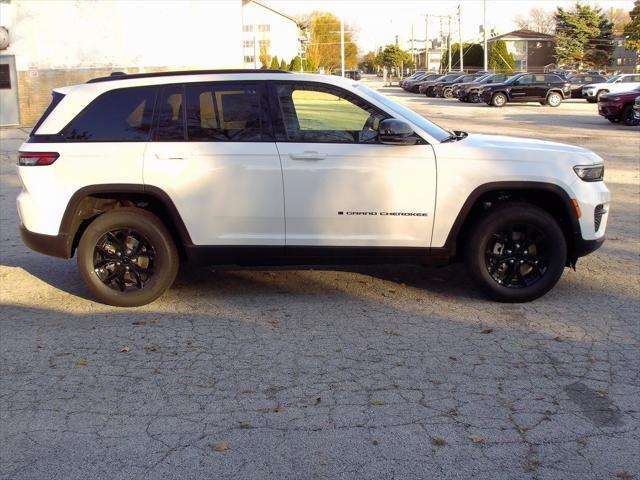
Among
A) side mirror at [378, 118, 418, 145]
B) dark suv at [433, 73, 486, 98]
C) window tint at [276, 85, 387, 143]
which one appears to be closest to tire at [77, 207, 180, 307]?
window tint at [276, 85, 387, 143]

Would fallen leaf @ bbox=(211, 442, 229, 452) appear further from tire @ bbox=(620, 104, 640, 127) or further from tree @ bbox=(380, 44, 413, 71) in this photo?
tree @ bbox=(380, 44, 413, 71)

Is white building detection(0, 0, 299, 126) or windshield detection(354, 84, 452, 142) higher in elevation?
white building detection(0, 0, 299, 126)

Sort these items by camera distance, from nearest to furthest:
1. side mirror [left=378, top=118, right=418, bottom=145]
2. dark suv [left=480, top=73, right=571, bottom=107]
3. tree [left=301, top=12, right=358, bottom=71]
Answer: side mirror [left=378, top=118, right=418, bottom=145] < dark suv [left=480, top=73, right=571, bottom=107] < tree [left=301, top=12, right=358, bottom=71]

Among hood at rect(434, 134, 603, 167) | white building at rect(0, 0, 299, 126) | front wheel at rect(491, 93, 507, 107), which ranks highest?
white building at rect(0, 0, 299, 126)

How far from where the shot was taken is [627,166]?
47.3 ft

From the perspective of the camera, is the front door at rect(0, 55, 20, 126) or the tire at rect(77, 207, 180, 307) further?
the front door at rect(0, 55, 20, 126)

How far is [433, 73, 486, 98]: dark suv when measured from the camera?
4727 centimetres

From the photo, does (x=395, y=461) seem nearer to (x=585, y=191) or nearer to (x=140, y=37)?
(x=585, y=191)

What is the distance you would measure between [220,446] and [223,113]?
3.03 meters

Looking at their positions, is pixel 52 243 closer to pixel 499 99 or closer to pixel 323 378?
pixel 323 378

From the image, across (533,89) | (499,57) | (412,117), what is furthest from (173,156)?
(499,57)

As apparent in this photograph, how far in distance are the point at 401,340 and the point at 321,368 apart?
76cm

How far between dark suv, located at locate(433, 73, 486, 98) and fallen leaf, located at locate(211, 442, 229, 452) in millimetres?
45277

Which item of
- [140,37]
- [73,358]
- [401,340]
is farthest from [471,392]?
[140,37]
